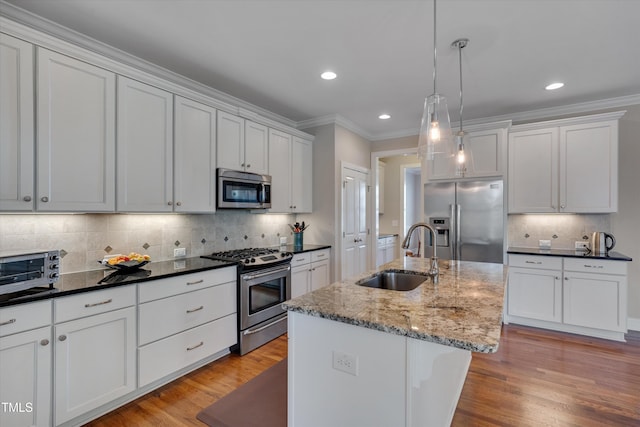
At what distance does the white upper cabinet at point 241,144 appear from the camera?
10.1 feet

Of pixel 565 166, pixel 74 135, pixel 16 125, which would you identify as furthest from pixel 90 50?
pixel 565 166

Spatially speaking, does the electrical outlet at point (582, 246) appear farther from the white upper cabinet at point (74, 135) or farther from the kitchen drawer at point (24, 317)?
the kitchen drawer at point (24, 317)

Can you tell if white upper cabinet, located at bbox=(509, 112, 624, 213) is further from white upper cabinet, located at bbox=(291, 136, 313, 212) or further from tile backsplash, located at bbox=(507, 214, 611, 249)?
white upper cabinet, located at bbox=(291, 136, 313, 212)

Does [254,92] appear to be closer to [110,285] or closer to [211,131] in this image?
[211,131]

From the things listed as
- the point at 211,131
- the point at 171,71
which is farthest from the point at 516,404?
the point at 171,71

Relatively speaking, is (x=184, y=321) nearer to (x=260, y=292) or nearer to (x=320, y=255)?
(x=260, y=292)

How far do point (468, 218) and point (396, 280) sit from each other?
2090 millimetres

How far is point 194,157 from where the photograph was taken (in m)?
2.82

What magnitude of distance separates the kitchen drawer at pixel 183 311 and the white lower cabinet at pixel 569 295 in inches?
132

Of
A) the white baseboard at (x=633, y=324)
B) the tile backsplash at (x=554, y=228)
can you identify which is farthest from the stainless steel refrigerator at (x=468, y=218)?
the white baseboard at (x=633, y=324)

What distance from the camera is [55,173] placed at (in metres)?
1.95

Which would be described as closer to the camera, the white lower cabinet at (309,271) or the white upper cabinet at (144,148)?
the white upper cabinet at (144,148)

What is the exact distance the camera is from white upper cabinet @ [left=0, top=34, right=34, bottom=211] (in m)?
1.75

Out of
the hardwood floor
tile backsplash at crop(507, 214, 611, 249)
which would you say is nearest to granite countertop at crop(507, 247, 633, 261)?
tile backsplash at crop(507, 214, 611, 249)
